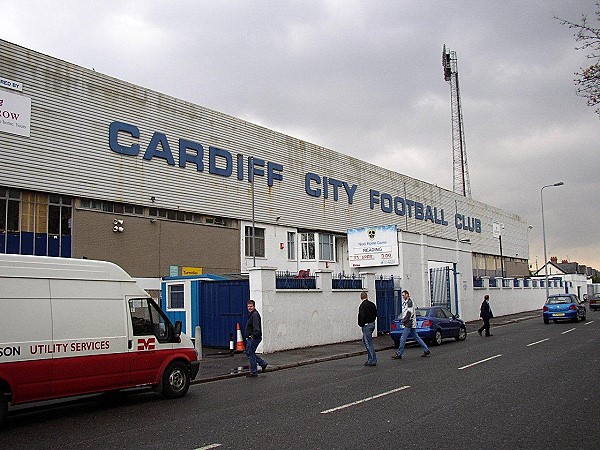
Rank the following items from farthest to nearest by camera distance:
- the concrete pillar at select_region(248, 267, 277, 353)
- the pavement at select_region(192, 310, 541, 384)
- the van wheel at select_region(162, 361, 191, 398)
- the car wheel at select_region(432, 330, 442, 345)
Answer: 1. the car wheel at select_region(432, 330, 442, 345)
2. the concrete pillar at select_region(248, 267, 277, 353)
3. the pavement at select_region(192, 310, 541, 384)
4. the van wheel at select_region(162, 361, 191, 398)

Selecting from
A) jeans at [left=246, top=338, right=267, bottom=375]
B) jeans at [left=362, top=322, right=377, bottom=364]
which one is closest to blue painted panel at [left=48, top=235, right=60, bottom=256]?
jeans at [left=246, top=338, right=267, bottom=375]

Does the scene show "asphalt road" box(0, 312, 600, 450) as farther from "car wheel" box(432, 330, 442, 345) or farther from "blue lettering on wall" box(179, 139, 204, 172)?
"blue lettering on wall" box(179, 139, 204, 172)

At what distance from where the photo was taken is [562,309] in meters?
31.3

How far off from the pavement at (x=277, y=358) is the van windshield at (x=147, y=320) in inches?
102

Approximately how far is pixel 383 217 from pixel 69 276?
37.8m

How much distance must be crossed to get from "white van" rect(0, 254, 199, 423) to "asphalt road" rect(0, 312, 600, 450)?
519 millimetres

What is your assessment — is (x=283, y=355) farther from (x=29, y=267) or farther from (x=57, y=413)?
(x=29, y=267)

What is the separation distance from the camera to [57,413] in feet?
33.2

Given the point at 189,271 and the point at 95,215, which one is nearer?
the point at 95,215

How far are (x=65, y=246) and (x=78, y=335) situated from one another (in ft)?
51.6

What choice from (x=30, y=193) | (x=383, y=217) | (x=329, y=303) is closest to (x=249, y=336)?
(x=329, y=303)

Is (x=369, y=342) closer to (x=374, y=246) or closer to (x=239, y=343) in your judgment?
(x=239, y=343)

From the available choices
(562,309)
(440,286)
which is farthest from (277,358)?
(562,309)

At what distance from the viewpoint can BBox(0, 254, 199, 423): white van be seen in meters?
8.95
